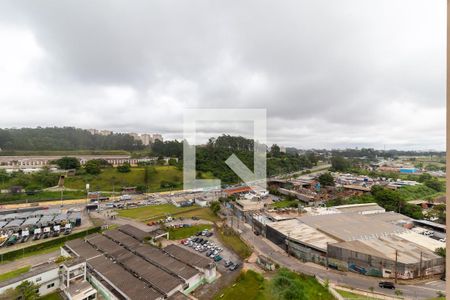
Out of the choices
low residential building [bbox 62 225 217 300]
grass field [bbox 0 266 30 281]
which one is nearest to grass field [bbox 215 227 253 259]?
low residential building [bbox 62 225 217 300]

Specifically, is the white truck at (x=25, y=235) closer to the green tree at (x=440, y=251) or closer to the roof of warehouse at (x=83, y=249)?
the roof of warehouse at (x=83, y=249)

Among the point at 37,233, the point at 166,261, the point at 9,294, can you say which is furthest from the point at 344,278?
the point at 37,233

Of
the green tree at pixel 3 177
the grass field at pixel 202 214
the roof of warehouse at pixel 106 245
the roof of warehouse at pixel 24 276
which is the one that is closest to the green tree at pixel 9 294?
the roof of warehouse at pixel 24 276

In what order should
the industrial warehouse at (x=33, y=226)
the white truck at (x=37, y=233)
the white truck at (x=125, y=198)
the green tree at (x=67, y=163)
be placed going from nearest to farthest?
the industrial warehouse at (x=33, y=226) → the white truck at (x=37, y=233) → the white truck at (x=125, y=198) → the green tree at (x=67, y=163)

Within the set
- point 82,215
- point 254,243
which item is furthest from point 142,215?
point 254,243

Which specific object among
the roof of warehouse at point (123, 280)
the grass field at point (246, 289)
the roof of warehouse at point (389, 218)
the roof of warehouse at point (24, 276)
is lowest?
the grass field at point (246, 289)

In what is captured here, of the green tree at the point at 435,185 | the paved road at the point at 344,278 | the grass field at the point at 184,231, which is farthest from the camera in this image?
the green tree at the point at 435,185

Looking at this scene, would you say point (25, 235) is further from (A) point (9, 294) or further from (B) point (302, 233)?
(B) point (302, 233)
